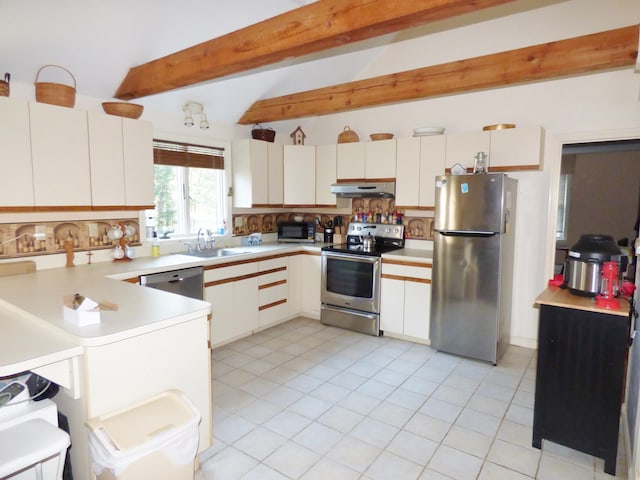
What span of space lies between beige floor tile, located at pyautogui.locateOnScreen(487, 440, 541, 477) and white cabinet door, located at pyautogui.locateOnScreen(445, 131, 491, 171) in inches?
94.3

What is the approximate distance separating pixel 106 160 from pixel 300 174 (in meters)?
2.24

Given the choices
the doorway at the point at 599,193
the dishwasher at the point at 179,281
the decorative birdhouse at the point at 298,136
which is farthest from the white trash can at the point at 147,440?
the doorway at the point at 599,193

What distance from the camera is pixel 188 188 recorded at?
164 inches

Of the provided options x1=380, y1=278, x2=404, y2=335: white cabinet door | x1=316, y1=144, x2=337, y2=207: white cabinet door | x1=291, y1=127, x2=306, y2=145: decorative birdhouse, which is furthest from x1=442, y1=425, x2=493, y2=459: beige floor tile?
x1=291, y1=127, x2=306, y2=145: decorative birdhouse

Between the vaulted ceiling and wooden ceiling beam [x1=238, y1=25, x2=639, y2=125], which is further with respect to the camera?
wooden ceiling beam [x1=238, y1=25, x2=639, y2=125]

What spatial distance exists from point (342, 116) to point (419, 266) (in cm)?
224

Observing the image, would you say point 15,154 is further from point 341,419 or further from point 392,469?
point 392,469

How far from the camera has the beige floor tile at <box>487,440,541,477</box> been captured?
2154mm

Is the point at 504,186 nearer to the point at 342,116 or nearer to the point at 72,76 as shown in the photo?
the point at 342,116

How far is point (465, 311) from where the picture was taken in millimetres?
3537

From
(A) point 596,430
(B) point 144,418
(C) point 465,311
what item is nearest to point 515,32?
(C) point 465,311

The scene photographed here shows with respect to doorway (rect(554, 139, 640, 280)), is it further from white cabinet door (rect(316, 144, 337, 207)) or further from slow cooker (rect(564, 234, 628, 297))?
slow cooker (rect(564, 234, 628, 297))

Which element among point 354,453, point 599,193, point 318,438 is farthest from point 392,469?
point 599,193

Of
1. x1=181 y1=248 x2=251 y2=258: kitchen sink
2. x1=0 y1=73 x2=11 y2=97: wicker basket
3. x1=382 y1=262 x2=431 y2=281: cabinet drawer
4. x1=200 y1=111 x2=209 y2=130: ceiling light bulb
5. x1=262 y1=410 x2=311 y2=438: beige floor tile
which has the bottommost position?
x1=262 y1=410 x2=311 y2=438: beige floor tile
